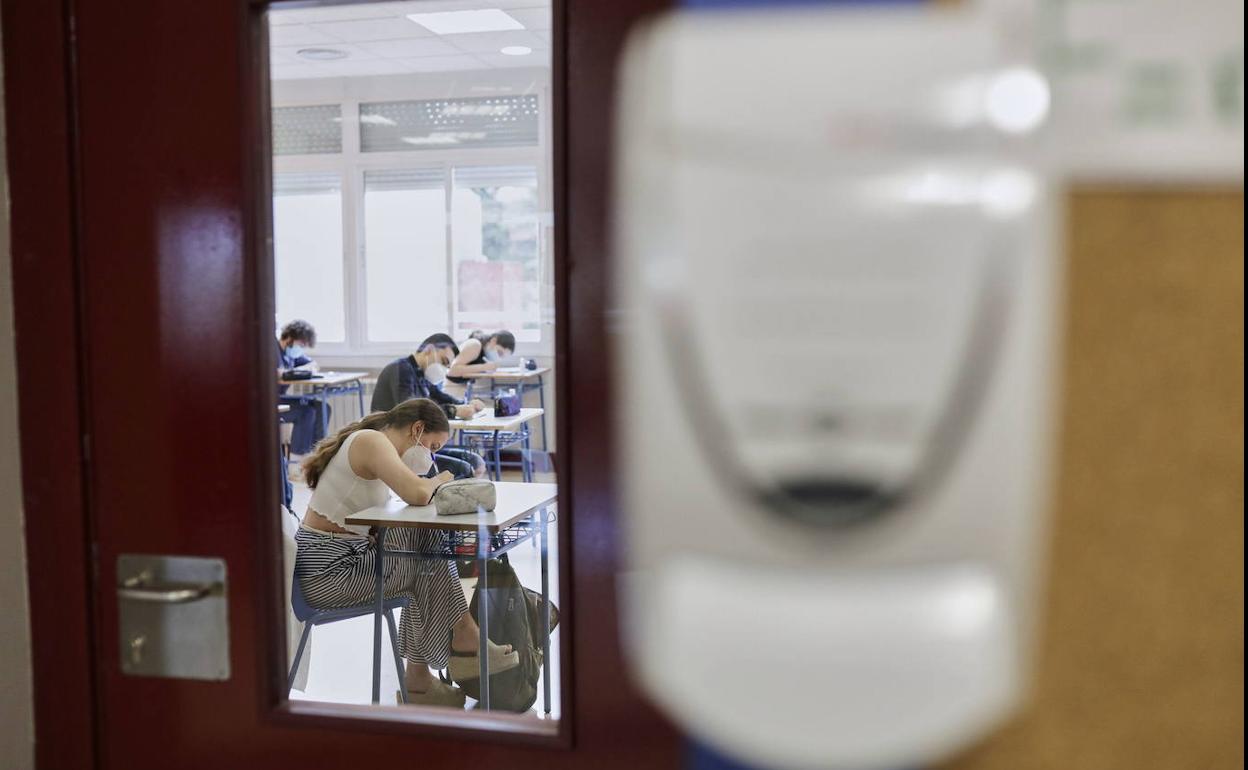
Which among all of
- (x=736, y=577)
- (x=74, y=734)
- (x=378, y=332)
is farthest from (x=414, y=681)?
(x=378, y=332)

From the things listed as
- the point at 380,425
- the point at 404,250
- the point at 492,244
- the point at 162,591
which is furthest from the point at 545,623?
the point at 404,250

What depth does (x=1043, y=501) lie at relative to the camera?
40cm

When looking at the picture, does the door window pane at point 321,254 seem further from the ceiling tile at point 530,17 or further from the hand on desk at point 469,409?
the hand on desk at point 469,409

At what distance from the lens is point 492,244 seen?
5.96 meters

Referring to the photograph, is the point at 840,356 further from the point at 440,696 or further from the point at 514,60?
the point at 514,60

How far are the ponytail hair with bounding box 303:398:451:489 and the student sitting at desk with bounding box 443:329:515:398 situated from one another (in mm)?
779

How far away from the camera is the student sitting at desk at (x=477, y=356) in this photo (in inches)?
158

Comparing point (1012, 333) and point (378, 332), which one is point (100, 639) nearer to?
point (1012, 333)

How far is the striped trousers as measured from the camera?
8.55 ft

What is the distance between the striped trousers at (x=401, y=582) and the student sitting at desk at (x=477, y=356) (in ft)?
3.35

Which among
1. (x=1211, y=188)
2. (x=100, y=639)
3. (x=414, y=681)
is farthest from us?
(x=414, y=681)

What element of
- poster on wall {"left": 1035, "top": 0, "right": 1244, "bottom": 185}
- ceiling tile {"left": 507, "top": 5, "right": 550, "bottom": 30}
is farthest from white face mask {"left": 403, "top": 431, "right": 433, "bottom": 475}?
poster on wall {"left": 1035, "top": 0, "right": 1244, "bottom": 185}

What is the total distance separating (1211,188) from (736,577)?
35cm

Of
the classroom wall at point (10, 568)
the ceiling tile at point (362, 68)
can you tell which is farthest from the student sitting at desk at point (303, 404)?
the classroom wall at point (10, 568)
